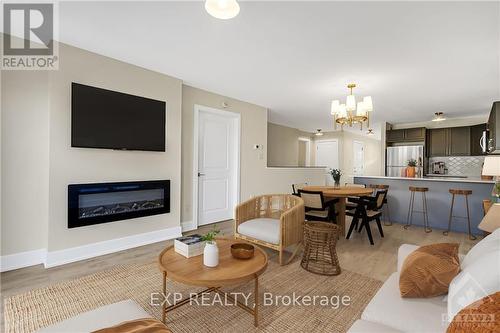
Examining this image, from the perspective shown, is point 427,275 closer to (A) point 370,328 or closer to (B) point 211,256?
(A) point 370,328

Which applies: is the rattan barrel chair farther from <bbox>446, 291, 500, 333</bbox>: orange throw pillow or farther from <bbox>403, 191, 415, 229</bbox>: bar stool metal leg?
<bbox>403, 191, 415, 229</bbox>: bar stool metal leg

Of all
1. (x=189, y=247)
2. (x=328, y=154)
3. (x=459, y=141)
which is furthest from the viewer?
(x=328, y=154)

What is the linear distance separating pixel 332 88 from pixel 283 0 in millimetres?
2371

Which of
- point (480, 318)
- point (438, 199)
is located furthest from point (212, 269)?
point (438, 199)

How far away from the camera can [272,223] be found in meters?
3.04

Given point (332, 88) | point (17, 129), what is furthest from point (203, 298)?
point (332, 88)

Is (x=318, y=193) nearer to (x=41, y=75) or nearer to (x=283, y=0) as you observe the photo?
(x=283, y=0)

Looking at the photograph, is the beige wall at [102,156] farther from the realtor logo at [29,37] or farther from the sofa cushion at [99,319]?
the sofa cushion at [99,319]

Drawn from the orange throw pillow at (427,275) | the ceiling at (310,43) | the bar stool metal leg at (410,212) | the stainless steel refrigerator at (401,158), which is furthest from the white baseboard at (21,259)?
the stainless steel refrigerator at (401,158)

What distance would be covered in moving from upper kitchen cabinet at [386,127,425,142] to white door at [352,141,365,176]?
232 cm

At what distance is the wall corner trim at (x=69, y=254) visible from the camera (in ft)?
8.62

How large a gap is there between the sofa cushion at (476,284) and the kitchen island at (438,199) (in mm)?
4280

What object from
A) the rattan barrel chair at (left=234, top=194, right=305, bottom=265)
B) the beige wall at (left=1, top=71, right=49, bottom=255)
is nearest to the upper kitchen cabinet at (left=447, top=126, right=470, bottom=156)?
the rattan barrel chair at (left=234, top=194, right=305, bottom=265)

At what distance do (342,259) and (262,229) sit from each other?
1070 millimetres
